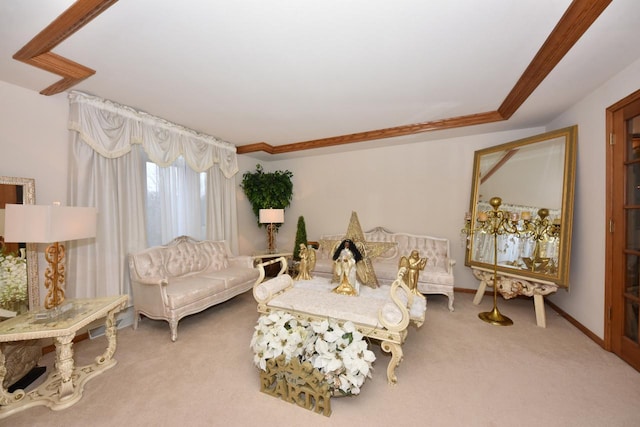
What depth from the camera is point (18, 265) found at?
2.39m

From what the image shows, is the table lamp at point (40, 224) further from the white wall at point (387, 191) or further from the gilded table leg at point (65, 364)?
the white wall at point (387, 191)

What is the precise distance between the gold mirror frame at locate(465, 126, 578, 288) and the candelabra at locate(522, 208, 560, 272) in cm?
7

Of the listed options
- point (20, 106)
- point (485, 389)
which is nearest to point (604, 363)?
point (485, 389)

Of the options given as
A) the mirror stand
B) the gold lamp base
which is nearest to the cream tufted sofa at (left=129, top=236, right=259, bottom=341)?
the gold lamp base

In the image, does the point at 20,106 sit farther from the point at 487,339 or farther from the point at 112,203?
the point at 487,339

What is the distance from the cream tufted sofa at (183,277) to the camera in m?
2.91

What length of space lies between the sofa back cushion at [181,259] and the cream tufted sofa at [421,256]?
69.3 inches

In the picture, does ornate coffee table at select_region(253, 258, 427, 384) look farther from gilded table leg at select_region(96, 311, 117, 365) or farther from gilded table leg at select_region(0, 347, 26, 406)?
gilded table leg at select_region(0, 347, 26, 406)

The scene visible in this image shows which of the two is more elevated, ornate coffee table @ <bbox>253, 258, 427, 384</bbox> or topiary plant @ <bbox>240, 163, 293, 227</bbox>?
topiary plant @ <bbox>240, 163, 293, 227</bbox>

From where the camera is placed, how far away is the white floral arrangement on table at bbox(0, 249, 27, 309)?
2.28m

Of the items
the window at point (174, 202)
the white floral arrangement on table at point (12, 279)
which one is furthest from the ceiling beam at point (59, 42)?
the white floral arrangement on table at point (12, 279)

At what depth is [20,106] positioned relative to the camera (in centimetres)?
252

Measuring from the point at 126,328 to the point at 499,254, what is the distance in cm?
512

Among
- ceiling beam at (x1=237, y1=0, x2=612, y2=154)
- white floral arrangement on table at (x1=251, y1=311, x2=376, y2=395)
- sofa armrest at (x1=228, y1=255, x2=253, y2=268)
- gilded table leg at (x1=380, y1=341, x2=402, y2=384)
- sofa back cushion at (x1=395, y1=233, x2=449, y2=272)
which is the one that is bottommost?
gilded table leg at (x1=380, y1=341, x2=402, y2=384)
